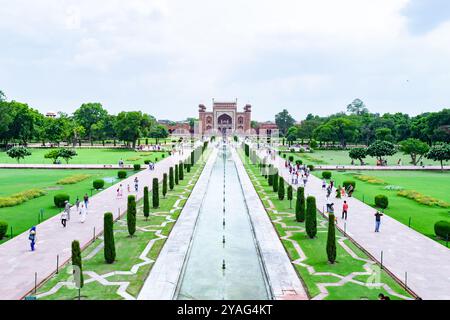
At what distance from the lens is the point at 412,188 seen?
29.9 metres

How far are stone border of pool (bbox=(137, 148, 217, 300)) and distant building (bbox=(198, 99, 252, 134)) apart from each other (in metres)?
110

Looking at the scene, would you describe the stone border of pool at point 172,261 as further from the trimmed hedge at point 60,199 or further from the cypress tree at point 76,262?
the trimmed hedge at point 60,199

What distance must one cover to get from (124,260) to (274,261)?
5313mm

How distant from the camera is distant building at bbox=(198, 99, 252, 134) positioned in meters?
133

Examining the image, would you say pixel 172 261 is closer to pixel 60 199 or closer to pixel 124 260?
pixel 124 260

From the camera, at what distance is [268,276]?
1267 centimetres

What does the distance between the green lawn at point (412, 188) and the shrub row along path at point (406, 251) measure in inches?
44.5

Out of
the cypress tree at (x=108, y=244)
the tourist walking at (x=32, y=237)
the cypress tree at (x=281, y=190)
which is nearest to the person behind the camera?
the cypress tree at (x=108, y=244)

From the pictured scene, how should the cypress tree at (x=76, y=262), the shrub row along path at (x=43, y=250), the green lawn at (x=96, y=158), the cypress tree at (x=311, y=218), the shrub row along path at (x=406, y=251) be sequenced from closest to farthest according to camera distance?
the cypress tree at (x=76, y=262) < the shrub row along path at (x=43, y=250) < the shrub row along path at (x=406, y=251) < the cypress tree at (x=311, y=218) < the green lawn at (x=96, y=158)

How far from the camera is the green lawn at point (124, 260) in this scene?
1134cm

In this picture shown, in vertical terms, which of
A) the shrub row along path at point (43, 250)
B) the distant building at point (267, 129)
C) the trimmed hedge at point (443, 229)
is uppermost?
the distant building at point (267, 129)

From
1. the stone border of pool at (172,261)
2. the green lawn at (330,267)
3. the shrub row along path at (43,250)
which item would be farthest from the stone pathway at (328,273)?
the shrub row along path at (43,250)
